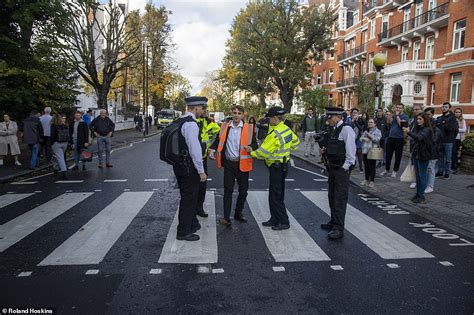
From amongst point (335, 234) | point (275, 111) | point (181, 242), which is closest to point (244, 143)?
point (275, 111)

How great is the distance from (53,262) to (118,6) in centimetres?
2987

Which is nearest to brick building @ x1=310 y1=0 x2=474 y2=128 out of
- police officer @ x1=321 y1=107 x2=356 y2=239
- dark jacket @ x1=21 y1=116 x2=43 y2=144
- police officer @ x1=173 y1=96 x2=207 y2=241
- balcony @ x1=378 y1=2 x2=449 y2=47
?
balcony @ x1=378 y1=2 x2=449 y2=47

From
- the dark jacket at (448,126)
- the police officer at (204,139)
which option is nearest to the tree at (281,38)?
the dark jacket at (448,126)

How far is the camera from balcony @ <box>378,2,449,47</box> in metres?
29.9

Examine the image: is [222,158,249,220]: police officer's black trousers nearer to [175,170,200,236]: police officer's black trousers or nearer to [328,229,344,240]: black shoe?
[175,170,200,236]: police officer's black trousers

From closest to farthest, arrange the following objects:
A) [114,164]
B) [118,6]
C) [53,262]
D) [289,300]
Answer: [289,300] < [53,262] < [114,164] < [118,6]

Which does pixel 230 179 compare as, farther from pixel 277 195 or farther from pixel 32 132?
pixel 32 132

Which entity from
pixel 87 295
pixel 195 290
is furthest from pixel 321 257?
pixel 87 295

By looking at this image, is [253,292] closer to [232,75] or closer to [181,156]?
[181,156]

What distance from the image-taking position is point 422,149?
7859 mm

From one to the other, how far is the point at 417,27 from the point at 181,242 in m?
33.4

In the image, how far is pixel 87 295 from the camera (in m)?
3.74

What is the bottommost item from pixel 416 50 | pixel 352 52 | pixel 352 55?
pixel 416 50

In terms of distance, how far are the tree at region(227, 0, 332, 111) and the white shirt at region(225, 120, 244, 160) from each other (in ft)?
124
